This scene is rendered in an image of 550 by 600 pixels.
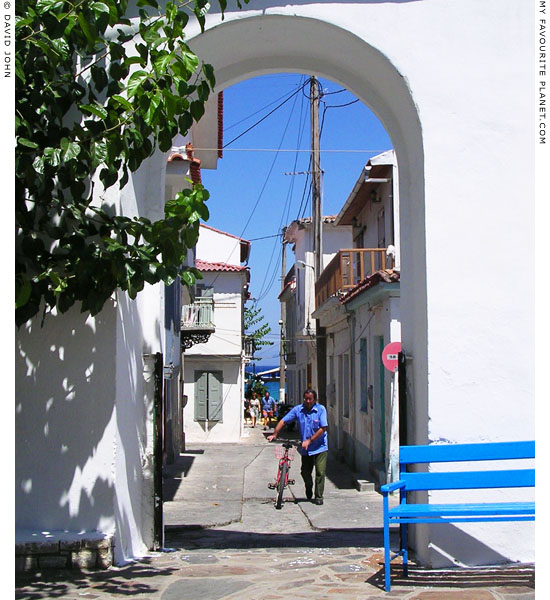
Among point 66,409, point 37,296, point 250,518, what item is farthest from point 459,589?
point 250,518

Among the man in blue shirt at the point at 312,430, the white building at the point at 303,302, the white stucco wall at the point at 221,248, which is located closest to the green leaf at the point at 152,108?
the man in blue shirt at the point at 312,430

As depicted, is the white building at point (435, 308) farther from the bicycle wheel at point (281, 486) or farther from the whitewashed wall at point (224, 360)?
the whitewashed wall at point (224, 360)

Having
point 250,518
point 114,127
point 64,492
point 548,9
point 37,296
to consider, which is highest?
point 548,9

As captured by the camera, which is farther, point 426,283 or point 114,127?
point 426,283

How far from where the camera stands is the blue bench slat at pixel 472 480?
238 inches

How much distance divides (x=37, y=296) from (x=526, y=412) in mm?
3912

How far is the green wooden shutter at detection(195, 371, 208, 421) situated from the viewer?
30.1 m

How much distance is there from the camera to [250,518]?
10.9 metres

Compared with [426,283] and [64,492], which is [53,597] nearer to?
[64,492]

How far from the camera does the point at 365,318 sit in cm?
1708

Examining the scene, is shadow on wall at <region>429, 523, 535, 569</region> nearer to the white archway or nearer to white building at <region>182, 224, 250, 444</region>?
the white archway

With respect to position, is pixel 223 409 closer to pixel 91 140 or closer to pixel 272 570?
pixel 272 570

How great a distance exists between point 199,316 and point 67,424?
Answer: 2071 centimetres

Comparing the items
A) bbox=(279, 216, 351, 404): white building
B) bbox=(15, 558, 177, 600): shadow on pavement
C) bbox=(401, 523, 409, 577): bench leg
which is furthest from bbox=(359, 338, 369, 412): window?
bbox=(15, 558, 177, 600): shadow on pavement
